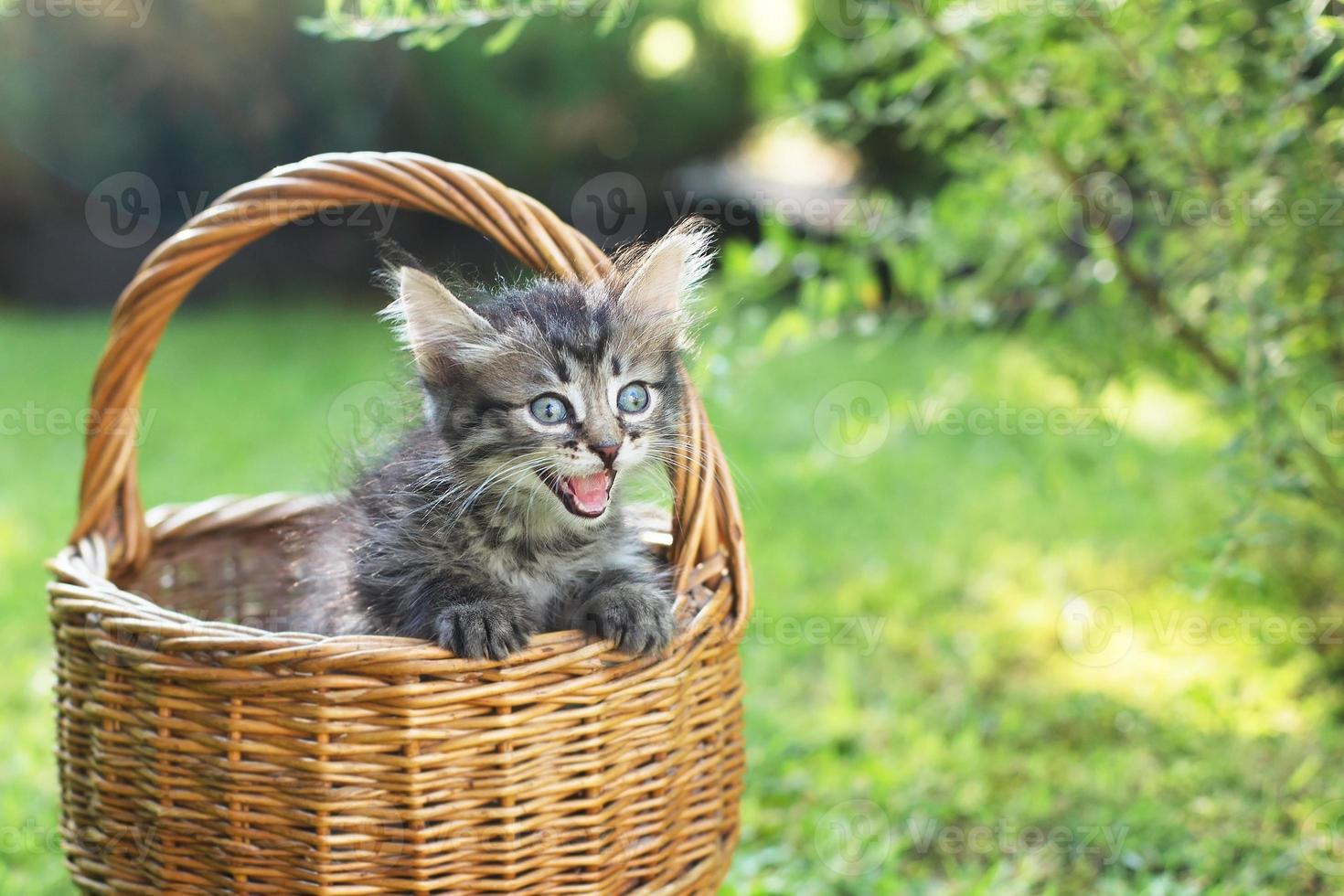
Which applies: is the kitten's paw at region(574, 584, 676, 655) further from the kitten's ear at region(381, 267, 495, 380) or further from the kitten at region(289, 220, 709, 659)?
the kitten's ear at region(381, 267, 495, 380)

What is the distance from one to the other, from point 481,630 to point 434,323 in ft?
1.72

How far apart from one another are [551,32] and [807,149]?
8.64ft

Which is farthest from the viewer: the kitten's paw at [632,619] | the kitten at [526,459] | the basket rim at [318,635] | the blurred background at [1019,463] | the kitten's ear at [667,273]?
the blurred background at [1019,463]

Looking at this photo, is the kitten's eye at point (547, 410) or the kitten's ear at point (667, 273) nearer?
the kitten's eye at point (547, 410)

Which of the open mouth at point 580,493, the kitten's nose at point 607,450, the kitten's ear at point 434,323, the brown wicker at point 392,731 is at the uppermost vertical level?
the kitten's ear at point 434,323

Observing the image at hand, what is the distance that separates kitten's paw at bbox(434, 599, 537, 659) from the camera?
1.67 metres

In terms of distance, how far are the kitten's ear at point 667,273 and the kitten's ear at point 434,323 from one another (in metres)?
0.26

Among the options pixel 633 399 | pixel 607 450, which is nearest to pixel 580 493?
pixel 607 450

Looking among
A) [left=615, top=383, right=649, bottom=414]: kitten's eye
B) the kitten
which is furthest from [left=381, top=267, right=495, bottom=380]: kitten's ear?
[left=615, top=383, right=649, bottom=414]: kitten's eye

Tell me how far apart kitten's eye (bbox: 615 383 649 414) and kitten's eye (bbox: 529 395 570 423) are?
0.33 ft

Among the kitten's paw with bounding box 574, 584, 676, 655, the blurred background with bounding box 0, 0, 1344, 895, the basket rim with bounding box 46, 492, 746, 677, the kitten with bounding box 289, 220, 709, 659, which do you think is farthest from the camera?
the blurred background with bounding box 0, 0, 1344, 895

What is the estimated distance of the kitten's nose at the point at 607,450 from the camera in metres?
Answer: 1.86

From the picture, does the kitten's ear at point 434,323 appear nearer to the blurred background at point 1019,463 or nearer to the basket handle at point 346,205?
the basket handle at point 346,205

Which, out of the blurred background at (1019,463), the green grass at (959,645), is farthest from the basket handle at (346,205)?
the green grass at (959,645)
